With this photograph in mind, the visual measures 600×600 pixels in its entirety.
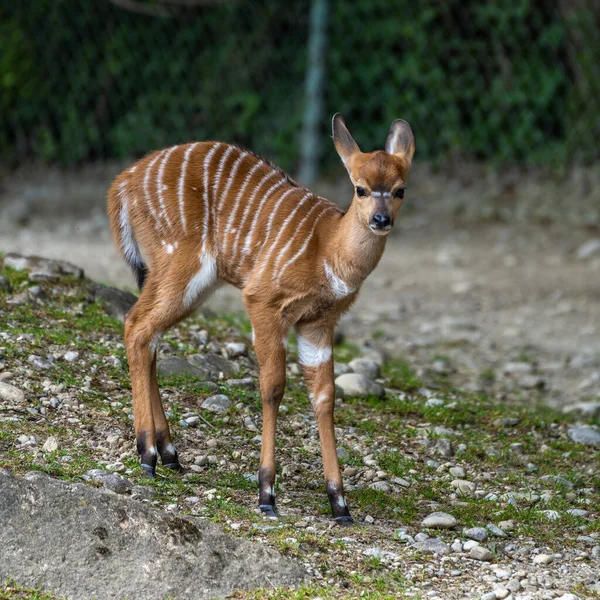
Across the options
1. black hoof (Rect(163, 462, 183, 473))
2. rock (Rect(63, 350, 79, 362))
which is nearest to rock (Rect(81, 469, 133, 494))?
black hoof (Rect(163, 462, 183, 473))

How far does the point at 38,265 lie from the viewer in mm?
5734

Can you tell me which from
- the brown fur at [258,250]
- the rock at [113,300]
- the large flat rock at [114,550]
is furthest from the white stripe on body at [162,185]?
the rock at [113,300]

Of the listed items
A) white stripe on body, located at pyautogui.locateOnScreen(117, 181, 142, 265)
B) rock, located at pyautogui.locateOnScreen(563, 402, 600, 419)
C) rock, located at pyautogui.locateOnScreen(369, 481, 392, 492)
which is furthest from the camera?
rock, located at pyautogui.locateOnScreen(563, 402, 600, 419)

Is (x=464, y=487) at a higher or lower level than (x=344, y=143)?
lower

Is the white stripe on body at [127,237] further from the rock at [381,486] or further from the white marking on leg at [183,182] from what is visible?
the rock at [381,486]

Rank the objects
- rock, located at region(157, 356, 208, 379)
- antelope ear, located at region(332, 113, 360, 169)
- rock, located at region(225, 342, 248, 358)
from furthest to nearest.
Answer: rock, located at region(225, 342, 248, 358), rock, located at region(157, 356, 208, 379), antelope ear, located at region(332, 113, 360, 169)

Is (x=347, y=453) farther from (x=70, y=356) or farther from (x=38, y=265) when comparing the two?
(x=38, y=265)

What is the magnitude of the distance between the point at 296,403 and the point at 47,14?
22.5ft

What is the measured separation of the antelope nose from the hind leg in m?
0.75

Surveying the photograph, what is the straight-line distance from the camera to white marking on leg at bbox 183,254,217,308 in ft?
13.8

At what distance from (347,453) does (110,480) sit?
1.09 metres

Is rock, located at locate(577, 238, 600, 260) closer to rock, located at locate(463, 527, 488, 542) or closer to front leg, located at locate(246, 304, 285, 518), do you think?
rock, located at locate(463, 527, 488, 542)

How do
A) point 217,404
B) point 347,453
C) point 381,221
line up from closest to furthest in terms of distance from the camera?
point 381,221 → point 347,453 → point 217,404

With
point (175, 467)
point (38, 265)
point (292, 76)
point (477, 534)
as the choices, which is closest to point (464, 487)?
point (477, 534)
